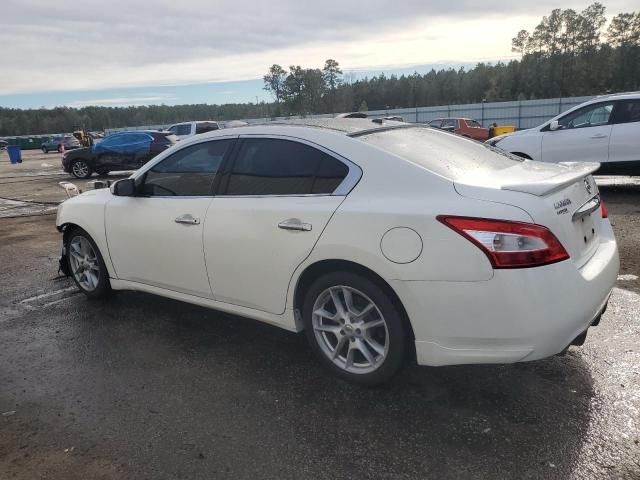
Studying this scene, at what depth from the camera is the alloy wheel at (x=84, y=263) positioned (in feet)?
15.8

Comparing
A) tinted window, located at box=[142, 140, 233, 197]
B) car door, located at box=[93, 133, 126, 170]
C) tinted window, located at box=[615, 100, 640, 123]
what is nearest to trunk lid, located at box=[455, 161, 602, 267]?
tinted window, located at box=[142, 140, 233, 197]

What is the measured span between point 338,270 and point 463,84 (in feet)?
354

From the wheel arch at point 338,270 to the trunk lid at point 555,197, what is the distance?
2.19 ft

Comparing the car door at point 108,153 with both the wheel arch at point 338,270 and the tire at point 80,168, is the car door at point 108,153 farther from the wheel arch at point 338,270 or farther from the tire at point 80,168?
the wheel arch at point 338,270

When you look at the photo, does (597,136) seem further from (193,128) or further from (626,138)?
(193,128)

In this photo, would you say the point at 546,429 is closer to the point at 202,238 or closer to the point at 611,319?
the point at 611,319

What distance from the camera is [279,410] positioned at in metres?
2.95

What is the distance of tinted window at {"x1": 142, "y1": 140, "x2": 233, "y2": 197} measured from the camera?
3771 millimetres

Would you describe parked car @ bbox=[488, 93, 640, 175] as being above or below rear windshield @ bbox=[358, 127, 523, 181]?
below

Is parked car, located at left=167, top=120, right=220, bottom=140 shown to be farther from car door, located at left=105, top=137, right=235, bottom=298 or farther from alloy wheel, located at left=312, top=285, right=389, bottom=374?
alloy wheel, located at left=312, top=285, right=389, bottom=374

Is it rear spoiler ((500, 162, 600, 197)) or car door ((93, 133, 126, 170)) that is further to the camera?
car door ((93, 133, 126, 170))

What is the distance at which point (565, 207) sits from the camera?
2.77 m

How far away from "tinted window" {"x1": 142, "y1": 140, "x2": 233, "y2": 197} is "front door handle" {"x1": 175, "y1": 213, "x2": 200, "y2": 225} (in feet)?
0.59

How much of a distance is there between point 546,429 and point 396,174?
5.17 ft
